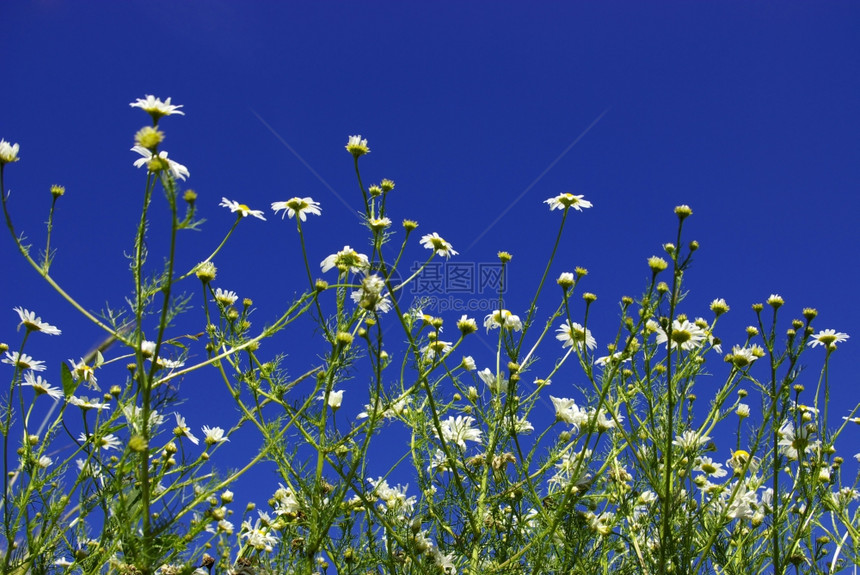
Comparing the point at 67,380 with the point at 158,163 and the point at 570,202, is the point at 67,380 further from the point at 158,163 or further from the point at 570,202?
the point at 570,202

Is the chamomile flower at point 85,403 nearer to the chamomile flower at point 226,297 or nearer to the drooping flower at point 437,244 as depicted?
the chamomile flower at point 226,297

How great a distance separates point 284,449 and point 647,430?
1441mm

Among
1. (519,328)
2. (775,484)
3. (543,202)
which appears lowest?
(775,484)

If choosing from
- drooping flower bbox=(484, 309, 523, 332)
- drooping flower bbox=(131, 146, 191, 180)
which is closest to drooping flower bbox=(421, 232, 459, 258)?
drooping flower bbox=(484, 309, 523, 332)

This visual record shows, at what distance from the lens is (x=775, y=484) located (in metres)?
2.10

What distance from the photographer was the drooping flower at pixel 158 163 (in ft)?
4.79

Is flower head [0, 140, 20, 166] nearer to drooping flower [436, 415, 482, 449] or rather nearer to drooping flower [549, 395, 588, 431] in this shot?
drooping flower [436, 415, 482, 449]

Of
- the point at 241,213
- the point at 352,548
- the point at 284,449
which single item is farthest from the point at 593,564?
the point at 241,213

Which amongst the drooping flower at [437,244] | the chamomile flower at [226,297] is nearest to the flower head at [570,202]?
the drooping flower at [437,244]

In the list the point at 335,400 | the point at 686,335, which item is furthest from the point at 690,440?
the point at 335,400

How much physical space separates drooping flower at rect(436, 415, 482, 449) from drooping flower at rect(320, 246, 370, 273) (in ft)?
2.79

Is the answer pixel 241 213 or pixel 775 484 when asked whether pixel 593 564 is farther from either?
pixel 241 213

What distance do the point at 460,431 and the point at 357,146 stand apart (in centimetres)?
134

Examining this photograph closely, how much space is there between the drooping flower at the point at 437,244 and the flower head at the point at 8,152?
1.67m
